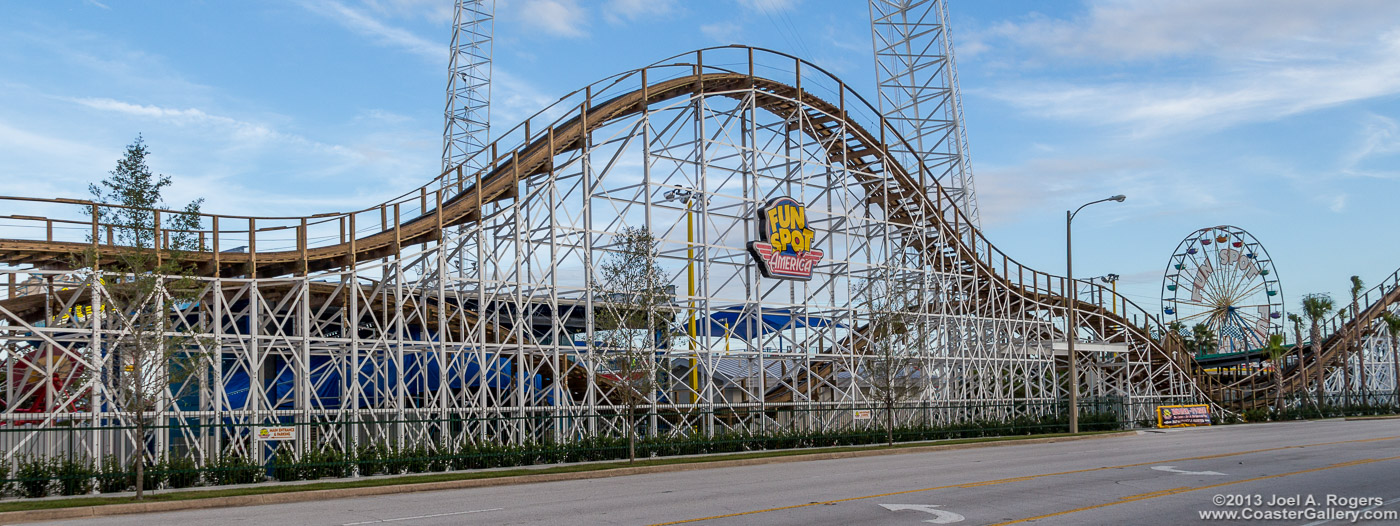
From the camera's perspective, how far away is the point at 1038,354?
48.6m

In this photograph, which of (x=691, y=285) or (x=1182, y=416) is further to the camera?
(x=1182, y=416)

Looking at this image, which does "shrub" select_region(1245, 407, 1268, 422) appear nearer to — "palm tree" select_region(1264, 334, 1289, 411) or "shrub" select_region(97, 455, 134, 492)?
"palm tree" select_region(1264, 334, 1289, 411)

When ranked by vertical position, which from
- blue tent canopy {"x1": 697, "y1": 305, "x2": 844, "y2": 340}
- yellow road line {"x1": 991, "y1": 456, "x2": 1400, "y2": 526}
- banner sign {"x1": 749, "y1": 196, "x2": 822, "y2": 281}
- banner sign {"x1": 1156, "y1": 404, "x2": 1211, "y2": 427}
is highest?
banner sign {"x1": 749, "y1": 196, "x2": 822, "y2": 281}

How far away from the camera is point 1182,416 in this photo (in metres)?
47.9

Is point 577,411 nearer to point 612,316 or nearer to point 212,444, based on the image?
point 612,316

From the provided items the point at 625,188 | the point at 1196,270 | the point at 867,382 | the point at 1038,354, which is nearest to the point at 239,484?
the point at 625,188

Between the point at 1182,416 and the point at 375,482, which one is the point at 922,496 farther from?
the point at 1182,416

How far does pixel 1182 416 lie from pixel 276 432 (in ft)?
127

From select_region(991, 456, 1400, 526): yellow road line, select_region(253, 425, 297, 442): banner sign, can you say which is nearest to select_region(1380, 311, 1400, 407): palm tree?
select_region(991, 456, 1400, 526): yellow road line

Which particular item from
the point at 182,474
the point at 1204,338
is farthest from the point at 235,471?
the point at 1204,338

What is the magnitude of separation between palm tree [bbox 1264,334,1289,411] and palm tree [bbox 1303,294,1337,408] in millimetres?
1644

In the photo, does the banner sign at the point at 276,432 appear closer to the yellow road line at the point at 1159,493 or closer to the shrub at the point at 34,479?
the shrub at the point at 34,479

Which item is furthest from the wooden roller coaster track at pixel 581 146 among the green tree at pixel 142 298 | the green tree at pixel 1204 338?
the green tree at pixel 1204 338

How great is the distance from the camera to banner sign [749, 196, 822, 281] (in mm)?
36500
